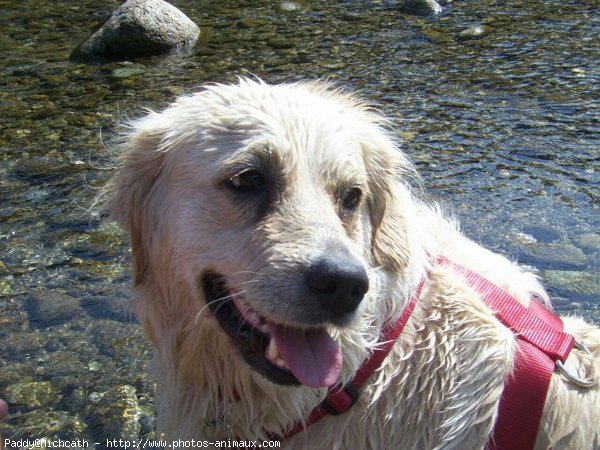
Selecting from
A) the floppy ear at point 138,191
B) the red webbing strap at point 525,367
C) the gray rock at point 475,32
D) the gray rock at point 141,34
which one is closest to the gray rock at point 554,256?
the red webbing strap at point 525,367

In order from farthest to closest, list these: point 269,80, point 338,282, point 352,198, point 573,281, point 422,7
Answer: point 422,7
point 269,80
point 573,281
point 352,198
point 338,282

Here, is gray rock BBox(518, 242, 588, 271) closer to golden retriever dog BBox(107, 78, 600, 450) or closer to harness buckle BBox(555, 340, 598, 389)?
golden retriever dog BBox(107, 78, 600, 450)

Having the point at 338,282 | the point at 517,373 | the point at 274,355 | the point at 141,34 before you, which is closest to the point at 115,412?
the point at 274,355

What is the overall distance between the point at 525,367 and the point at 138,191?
5.99 feet

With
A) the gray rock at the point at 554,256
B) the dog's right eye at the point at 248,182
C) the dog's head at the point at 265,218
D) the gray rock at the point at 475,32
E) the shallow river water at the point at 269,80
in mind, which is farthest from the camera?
the gray rock at the point at 475,32

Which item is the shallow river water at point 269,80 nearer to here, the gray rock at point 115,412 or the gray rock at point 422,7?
the gray rock at point 115,412

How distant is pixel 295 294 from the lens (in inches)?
109

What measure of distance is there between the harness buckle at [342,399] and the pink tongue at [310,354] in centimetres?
17

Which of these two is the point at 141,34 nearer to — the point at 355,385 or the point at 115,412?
the point at 115,412

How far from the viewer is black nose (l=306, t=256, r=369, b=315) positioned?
8.86 feet

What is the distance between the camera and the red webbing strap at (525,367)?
3010mm

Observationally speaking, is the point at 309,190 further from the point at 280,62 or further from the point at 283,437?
the point at 280,62

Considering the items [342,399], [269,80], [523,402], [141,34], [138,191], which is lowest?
[141,34]

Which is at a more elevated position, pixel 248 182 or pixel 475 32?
pixel 248 182
